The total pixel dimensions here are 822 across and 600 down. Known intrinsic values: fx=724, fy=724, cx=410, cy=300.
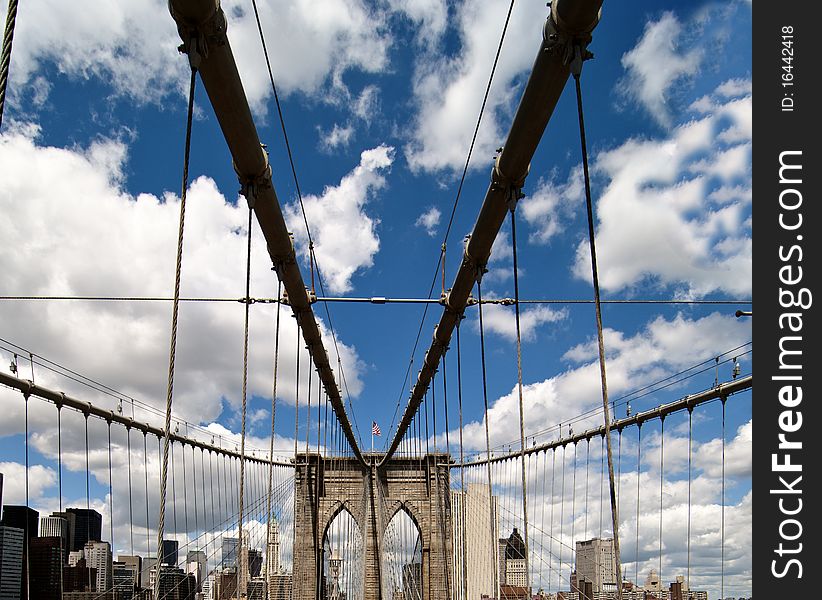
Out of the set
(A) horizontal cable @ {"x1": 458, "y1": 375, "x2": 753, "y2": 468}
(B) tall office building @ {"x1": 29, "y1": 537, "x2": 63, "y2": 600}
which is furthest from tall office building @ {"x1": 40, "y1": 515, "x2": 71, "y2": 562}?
(A) horizontal cable @ {"x1": 458, "y1": 375, "x2": 753, "y2": 468}

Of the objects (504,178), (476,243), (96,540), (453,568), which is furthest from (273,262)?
(453,568)

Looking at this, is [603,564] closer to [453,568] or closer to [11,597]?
[453,568]

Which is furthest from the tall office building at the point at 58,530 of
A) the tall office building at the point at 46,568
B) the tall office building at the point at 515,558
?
the tall office building at the point at 515,558

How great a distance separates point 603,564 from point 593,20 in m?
19.8

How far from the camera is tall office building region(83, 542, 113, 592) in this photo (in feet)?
36.5

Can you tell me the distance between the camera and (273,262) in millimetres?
8852

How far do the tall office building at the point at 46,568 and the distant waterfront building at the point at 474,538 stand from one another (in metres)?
18.6

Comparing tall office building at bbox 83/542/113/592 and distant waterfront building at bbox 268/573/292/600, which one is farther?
distant waterfront building at bbox 268/573/292/600

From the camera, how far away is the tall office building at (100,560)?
11.1m

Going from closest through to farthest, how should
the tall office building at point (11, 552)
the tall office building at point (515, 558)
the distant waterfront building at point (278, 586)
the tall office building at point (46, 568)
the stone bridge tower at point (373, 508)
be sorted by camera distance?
the tall office building at point (11, 552) < the tall office building at point (46, 568) < the stone bridge tower at point (373, 508) < the distant waterfront building at point (278, 586) < the tall office building at point (515, 558)

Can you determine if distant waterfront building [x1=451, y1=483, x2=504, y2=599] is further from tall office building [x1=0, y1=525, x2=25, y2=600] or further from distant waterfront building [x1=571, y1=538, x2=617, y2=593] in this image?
tall office building [x1=0, y1=525, x2=25, y2=600]

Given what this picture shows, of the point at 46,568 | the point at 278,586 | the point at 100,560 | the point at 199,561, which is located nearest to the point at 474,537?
the point at 278,586

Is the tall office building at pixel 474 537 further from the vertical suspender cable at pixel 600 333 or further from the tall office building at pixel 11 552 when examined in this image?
the vertical suspender cable at pixel 600 333

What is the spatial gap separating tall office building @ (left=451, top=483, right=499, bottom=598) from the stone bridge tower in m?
0.41
